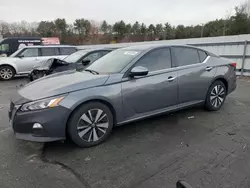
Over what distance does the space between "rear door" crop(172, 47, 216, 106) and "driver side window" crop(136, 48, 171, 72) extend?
183 millimetres

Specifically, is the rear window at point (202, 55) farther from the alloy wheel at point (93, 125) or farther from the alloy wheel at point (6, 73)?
the alloy wheel at point (6, 73)

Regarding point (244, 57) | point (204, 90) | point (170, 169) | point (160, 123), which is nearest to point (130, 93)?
point (160, 123)

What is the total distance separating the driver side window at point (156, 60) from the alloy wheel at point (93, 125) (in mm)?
1099

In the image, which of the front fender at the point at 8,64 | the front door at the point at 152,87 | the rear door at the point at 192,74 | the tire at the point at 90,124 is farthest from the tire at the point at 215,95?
the front fender at the point at 8,64

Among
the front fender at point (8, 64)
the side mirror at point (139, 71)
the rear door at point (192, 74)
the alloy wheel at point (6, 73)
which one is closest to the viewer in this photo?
the side mirror at point (139, 71)

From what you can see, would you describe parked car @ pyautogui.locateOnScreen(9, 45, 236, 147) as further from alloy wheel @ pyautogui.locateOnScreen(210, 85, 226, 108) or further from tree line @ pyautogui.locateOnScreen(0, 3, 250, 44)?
tree line @ pyautogui.locateOnScreen(0, 3, 250, 44)

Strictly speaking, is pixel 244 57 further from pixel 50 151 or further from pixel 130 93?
pixel 50 151

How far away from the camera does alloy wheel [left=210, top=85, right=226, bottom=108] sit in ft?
13.8

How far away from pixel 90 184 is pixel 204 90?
9.82 ft

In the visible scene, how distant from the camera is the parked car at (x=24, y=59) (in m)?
9.06

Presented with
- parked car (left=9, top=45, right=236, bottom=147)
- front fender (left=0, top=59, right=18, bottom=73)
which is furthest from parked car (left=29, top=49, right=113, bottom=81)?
parked car (left=9, top=45, right=236, bottom=147)

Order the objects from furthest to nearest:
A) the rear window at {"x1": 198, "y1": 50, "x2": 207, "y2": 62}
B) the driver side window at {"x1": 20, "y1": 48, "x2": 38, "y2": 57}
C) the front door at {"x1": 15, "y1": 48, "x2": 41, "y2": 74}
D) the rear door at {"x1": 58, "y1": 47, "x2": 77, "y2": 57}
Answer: the rear door at {"x1": 58, "y1": 47, "x2": 77, "y2": 57}, the driver side window at {"x1": 20, "y1": 48, "x2": 38, "y2": 57}, the front door at {"x1": 15, "y1": 48, "x2": 41, "y2": 74}, the rear window at {"x1": 198, "y1": 50, "x2": 207, "y2": 62}

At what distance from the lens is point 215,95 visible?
424cm

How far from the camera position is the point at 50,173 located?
91.7 inches
